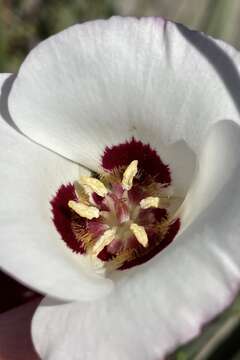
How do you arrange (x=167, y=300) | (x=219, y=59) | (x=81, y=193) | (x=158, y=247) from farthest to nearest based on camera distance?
(x=81, y=193), (x=158, y=247), (x=219, y=59), (x=167, y=300)

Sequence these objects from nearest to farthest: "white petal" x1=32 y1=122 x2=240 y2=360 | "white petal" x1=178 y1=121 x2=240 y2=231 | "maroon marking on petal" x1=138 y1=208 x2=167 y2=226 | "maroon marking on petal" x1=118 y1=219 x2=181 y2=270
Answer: "white petal" x1=32 y1=122 x2=240 y2=360 → "white petal" x1=178 y1=121 x2=240 y2=231 → "maroon marking on petal" x1=118 y1=219 x2=181 y2=270 → "maroon marking on petal" x1=138 y1=208 x2=167 y2=226

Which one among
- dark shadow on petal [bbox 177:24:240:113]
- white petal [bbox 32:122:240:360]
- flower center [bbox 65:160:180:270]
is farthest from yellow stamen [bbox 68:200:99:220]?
dark shadow on petal [bbox 177:24:240:113]

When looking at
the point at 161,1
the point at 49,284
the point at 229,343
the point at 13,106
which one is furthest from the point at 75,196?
the point at 161,1

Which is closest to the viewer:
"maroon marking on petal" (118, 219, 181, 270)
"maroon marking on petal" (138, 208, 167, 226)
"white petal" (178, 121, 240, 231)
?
"white petal" (178, 121, 240, 231)

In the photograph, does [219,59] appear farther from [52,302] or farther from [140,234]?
[52,302]

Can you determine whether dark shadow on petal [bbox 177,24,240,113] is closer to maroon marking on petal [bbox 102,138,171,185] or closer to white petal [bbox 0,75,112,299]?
maroon marking on petal [bbox 102,138,171,185]

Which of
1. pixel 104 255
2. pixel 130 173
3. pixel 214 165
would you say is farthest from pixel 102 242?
pixel 214 165

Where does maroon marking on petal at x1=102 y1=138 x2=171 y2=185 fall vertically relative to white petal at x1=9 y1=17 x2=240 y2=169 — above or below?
below

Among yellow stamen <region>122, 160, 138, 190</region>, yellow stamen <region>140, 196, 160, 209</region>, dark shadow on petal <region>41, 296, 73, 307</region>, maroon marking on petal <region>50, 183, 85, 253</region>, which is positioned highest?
yellow stamen <region>122, 160, 138, 190</region>
